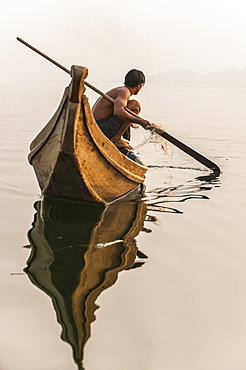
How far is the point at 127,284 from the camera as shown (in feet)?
11.9

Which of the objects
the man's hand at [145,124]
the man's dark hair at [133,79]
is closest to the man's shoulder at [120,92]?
the man's dark hair at [133,79]

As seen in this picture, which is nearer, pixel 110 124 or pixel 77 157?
pixel 77 157

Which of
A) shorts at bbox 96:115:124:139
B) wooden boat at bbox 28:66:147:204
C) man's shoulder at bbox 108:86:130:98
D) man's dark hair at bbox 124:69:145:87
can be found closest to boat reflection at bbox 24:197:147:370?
wooden boat at bbox 28:66:147:204

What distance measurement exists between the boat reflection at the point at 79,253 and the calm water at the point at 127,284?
1 cm

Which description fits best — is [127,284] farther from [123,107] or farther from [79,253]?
[123,107]

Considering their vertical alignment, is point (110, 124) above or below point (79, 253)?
above

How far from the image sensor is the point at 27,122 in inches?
685

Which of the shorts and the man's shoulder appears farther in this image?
the shorts

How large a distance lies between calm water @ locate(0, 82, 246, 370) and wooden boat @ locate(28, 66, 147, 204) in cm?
27

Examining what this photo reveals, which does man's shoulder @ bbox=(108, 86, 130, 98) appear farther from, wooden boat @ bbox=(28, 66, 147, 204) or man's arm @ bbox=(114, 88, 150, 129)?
wooden boat @ bbox=(28, 66, 147, 204)

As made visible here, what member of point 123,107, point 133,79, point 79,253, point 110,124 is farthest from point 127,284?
point 133,79

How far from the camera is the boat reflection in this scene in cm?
313

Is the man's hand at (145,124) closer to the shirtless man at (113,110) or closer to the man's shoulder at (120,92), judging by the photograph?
the shirtless man at (113,110)

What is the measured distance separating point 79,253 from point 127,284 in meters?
0.75
